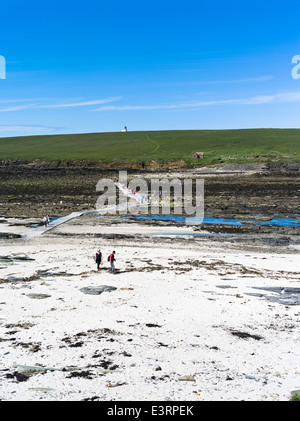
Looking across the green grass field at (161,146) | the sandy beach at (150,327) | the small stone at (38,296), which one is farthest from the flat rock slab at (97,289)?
the green grass field at (161,146)

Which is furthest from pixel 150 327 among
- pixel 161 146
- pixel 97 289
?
pixel 161 146

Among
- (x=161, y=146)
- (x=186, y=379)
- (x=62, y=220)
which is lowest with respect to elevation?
(x=186, y=379)

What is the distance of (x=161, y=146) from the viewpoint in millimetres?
130750

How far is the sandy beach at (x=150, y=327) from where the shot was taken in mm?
10125

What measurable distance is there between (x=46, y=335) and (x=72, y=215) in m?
28.6

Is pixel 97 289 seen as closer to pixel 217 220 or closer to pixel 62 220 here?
pixel 62 220

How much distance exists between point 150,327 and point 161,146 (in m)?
120

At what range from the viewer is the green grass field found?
11107 cm

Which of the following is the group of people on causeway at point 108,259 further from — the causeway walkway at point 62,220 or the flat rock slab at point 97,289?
the causeway walkway at point 62,220

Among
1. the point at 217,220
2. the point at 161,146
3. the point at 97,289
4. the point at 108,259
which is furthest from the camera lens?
the point at 161,146

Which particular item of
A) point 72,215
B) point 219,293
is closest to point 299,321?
point 219,293

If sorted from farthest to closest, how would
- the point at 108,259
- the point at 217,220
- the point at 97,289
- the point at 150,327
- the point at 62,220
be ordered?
the point at 217,220
the point at 62,220
the point at 108,259
the point at 97,289
the point at 150,327

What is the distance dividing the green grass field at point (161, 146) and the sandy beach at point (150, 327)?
8565 centimetres

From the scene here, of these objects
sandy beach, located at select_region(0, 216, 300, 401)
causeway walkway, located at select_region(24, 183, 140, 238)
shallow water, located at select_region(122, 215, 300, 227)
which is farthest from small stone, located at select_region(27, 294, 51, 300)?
shallow water, located at select_region(122, 215, 300, 227)
